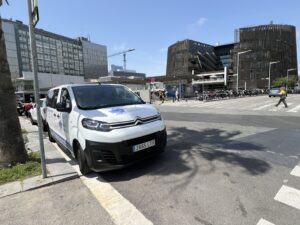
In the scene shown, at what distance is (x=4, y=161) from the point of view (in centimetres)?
465

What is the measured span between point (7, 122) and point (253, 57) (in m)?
95.0

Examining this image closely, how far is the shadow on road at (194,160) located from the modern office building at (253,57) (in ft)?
251

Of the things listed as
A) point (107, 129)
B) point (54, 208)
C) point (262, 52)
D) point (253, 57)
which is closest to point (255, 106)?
point (107, 129)

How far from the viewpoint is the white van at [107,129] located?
3891 millimetres

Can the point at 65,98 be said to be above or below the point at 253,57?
below

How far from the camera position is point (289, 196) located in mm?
3289

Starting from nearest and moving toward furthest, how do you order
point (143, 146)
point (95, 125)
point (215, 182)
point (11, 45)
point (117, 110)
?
point (215, 182), point (95, 125), point (143, 146), point (117, 110), point (11, 45)

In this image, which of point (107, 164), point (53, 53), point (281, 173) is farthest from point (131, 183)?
point (53, 53)

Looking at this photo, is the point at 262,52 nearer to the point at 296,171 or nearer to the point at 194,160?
the point at 296,171

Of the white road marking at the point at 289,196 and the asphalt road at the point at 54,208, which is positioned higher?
the white road marking at the point at 289,196

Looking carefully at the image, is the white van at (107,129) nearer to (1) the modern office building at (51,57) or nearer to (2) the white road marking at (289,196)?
(2) the white road marking at (289,196)

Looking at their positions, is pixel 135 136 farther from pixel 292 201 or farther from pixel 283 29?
pixel 283 29

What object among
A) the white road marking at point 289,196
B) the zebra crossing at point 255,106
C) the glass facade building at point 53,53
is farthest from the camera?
the glass facade building at point 53,53

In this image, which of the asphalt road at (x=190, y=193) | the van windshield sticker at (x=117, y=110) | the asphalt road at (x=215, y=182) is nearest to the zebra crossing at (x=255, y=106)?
the asphalt road at (x=215, y=182)
